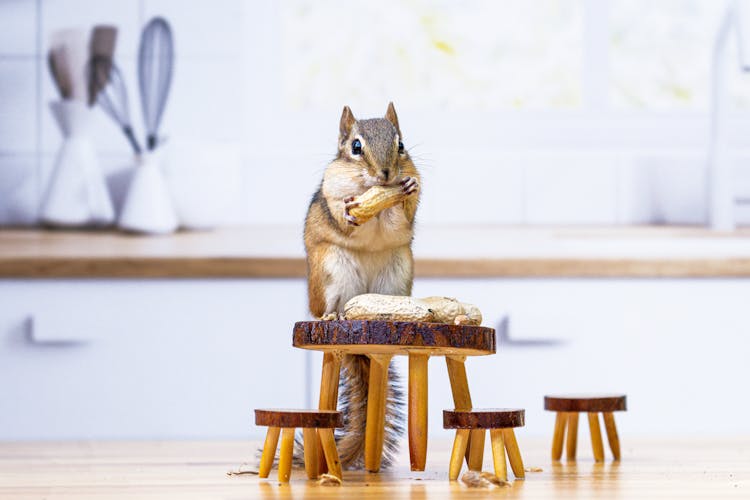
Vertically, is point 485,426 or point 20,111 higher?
point 20,111

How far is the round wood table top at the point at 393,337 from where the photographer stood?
120 cm

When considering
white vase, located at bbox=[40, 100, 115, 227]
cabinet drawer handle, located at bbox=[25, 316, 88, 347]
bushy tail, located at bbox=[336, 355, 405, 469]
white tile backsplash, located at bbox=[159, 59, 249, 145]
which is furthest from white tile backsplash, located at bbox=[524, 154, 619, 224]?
bushy tail, located at bbox=[336, 355, 405, 469]

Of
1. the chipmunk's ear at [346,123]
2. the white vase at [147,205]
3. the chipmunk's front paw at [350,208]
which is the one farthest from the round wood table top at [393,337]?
the white vase at [147,205]

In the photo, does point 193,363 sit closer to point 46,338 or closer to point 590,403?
point 46,338

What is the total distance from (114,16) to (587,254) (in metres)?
1.17

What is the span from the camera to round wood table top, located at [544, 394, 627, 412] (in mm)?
1494

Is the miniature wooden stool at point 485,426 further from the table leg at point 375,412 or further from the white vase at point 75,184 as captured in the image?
the white vase at point 75,184

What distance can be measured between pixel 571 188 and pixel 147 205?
0.93 metres

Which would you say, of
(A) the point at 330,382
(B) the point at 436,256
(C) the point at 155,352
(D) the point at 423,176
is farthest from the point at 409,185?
(D) the point at 423,176

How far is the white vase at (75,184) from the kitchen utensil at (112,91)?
8 centimetres

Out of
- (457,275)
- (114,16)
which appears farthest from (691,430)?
(114,16)

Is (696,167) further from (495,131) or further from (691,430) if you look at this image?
(691,430)

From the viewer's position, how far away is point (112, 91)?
2539mm

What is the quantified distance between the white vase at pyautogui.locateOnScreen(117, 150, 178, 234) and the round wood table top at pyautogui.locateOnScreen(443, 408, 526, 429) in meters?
1.27
